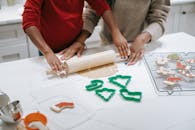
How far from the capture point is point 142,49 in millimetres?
1230

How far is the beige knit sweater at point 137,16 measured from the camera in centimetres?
132

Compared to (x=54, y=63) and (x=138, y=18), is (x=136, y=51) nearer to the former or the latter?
(x=138, y=18)

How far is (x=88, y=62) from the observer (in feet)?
3.57

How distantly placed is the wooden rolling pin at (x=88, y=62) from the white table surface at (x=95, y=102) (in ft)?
0.11

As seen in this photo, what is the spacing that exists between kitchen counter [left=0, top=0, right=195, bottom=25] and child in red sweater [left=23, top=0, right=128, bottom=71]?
0.61 m

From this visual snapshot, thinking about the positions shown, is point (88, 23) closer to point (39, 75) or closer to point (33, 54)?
point (39, 75)

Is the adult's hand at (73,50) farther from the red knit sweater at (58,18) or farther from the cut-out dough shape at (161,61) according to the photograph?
the cut-out dough shape at (161,61)

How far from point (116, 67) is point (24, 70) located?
392mm

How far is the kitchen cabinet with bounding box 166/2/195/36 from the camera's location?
2.30m

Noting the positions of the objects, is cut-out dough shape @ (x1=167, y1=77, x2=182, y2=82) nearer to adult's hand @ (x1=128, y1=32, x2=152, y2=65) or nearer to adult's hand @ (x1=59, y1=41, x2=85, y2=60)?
adult's hand @ (x1=128, y1=32, x2=152, y2=65)

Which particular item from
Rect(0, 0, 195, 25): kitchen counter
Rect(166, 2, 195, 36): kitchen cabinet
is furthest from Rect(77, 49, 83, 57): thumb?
Rect(166, 2, 195, 36): kitchen cabinet

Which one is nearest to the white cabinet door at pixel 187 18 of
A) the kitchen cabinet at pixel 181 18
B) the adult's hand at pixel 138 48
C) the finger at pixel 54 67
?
the kitchen cabinet at pixel 181 18

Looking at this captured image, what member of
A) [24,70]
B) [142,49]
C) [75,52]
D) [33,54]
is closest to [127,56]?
[142,49]

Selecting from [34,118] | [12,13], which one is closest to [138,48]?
[34,118]
